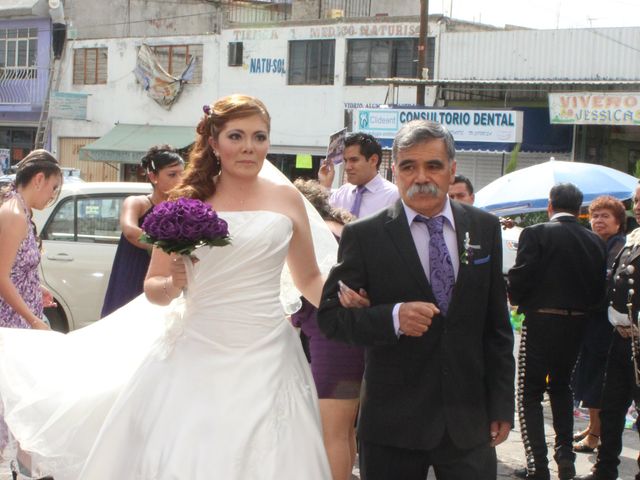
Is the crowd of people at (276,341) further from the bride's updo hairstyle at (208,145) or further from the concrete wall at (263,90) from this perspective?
the concrete wall at (263,90)

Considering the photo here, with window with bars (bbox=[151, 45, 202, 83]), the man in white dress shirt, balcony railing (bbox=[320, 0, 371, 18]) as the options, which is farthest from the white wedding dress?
balcony railing (bbox=[320, 0, 371, 18])

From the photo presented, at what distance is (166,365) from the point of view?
4328 mm

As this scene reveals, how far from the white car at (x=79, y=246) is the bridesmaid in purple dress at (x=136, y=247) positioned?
2750mm

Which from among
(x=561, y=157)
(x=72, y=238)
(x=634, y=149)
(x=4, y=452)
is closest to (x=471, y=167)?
(x=561, y=157)

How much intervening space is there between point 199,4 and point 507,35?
48.6ft

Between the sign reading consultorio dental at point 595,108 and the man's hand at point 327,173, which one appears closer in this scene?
the man's hand at point 327,173

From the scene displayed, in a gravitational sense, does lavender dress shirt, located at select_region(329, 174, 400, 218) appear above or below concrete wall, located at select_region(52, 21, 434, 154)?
below

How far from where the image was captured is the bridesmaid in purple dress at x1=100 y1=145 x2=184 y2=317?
264 inches

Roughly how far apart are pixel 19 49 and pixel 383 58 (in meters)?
17.1

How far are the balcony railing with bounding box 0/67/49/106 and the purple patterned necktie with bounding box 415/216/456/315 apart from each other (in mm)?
35976

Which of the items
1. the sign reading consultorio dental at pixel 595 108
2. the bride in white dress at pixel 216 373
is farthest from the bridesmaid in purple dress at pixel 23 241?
the sign reading consultorio dental at pixel 595 108

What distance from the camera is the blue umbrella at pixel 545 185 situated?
981 centimetres

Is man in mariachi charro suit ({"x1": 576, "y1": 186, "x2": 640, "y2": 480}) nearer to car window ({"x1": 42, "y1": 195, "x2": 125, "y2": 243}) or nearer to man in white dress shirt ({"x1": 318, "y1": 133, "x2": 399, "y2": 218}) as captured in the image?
man in white dress shirt ({"x1": 318, "y1": 133, "x2": 399, "y2": 218})

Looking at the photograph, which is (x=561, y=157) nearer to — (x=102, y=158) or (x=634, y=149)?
(x=634, y=149)
